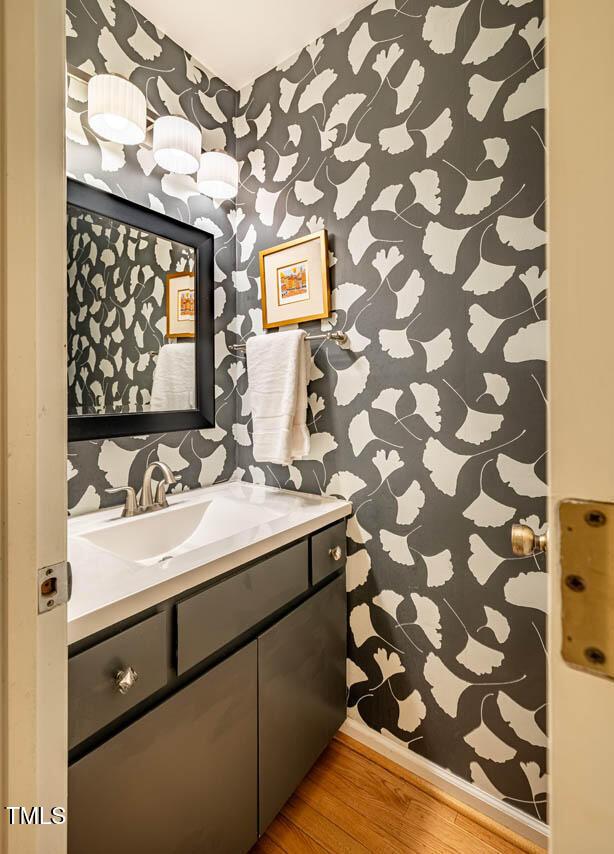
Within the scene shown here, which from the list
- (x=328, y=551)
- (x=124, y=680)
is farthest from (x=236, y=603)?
(x=328, y=551)

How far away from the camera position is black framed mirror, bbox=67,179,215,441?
1.27m

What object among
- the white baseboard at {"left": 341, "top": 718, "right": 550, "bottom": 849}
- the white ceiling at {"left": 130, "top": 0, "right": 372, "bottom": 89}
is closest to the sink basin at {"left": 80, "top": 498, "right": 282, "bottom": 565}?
the white baseboard at {"left": 341, "top": 718, "right": 550, "bottom": 849}

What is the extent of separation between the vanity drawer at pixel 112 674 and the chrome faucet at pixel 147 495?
57cm

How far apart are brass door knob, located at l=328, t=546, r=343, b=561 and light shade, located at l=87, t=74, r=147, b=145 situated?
4.87ft

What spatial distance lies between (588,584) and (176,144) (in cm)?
168

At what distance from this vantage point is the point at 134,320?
4.65 ft

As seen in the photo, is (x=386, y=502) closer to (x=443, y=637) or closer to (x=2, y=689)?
(x=443, y=637)

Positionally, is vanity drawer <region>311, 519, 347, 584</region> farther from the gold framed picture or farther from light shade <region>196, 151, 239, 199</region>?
light shade <region>196, 151, 239, 199</region>

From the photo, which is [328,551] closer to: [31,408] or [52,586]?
[52,586]

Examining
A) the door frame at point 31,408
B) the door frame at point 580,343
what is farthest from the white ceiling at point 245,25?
the door frame at point 580,343

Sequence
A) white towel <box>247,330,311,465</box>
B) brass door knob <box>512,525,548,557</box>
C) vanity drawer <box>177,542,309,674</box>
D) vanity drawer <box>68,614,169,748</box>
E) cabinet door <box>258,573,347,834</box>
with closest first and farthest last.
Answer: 1. brass door knob <box>512,525,548,557</box>
2. vanity drawer <box>68,614,169,748</box>
3. vanity drawer <box>177,542,309,674</box>
4. cabinet door <box>258,573,347,834</box>
5. white towel <box>247,330,311,465</box>

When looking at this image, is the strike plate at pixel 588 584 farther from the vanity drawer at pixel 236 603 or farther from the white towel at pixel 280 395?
the white towel at pixel 280 395

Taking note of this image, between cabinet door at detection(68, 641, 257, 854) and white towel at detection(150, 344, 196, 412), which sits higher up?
white towel at detection(150, 344, 196, 412)

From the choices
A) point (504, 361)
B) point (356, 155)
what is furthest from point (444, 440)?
point (356, 155)
